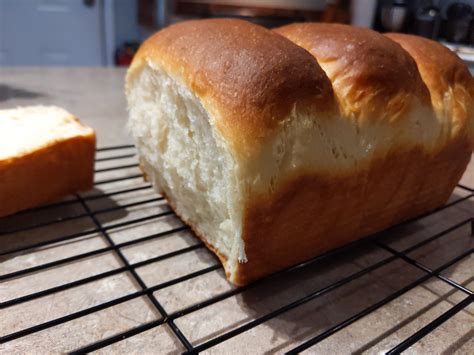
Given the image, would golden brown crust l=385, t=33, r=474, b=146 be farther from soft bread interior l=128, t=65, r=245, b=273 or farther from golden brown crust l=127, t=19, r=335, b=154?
soft bread interior l=128, t=65, r=245, b=273

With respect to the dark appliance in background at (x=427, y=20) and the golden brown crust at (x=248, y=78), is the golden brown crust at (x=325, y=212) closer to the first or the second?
the golden brown crust at (x=248, y=78)

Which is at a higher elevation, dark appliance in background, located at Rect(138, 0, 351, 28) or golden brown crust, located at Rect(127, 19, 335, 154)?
golden brown crust, located at Rect(127, 19, 335, 154)

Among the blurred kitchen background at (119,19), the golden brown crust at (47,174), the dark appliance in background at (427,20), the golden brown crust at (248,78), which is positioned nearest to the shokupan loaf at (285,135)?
the golden brown crust at (248,78)

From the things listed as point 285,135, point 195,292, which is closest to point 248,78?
point 285,135

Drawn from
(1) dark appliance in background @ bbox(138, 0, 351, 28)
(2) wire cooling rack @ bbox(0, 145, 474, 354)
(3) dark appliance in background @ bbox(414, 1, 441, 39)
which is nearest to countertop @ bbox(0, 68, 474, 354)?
(2) wire cooling rack @ bbox(0, 145, 474, 354)

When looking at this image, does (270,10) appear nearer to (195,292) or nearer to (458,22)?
(458,22)
